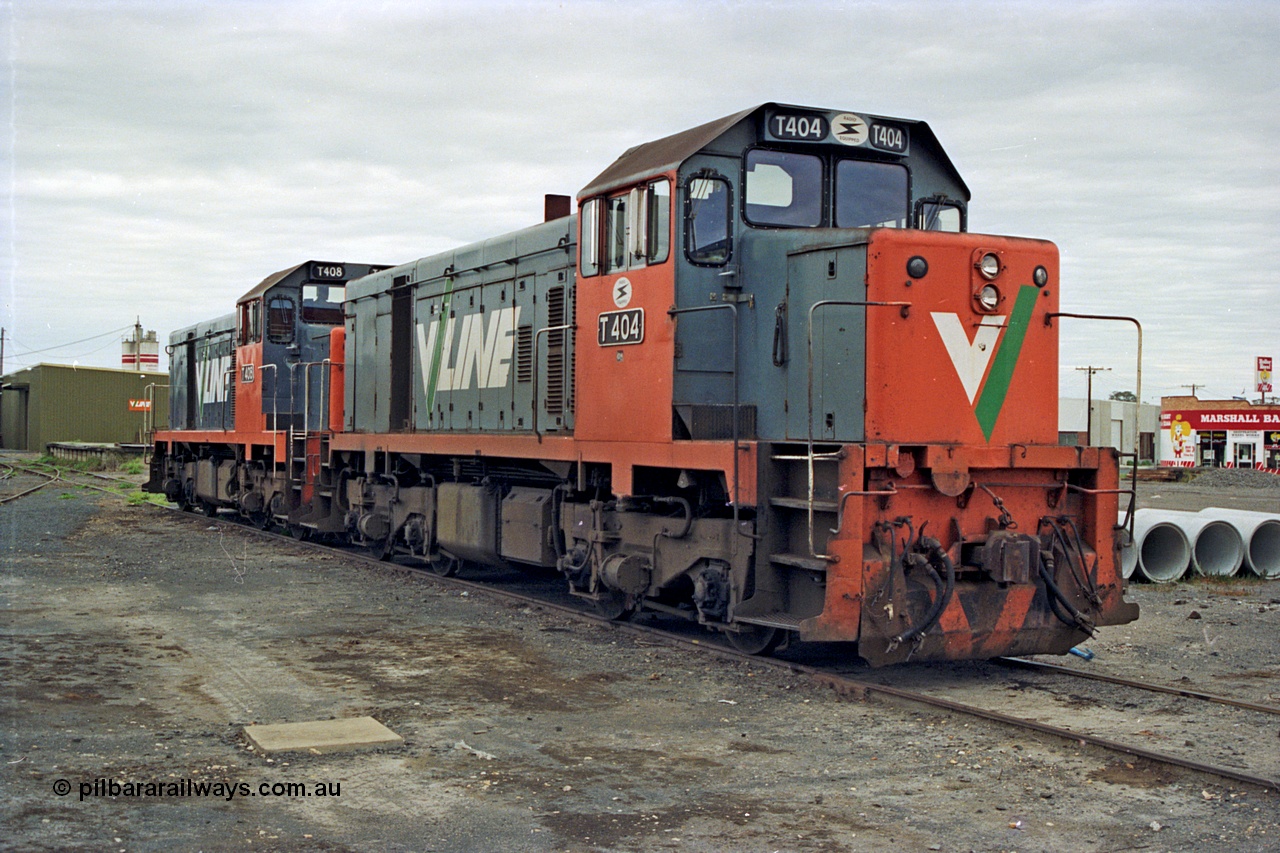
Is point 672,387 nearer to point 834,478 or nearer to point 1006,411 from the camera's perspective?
point 834,478

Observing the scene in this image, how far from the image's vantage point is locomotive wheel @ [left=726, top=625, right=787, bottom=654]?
834cm

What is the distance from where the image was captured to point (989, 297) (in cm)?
789

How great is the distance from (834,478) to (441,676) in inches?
113

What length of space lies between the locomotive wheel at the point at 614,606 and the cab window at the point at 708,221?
9.65 ft

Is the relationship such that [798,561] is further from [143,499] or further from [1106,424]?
[1106,424]

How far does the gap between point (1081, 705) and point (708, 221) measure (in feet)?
13.1

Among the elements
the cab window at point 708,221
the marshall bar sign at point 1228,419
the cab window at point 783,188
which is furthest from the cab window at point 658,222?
the marshall bar sign at point 1228,419

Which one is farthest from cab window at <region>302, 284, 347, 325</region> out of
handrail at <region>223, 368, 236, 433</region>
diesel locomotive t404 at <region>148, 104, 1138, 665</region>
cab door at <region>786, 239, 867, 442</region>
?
cab door at <region>786, 239, 867, 442</region>

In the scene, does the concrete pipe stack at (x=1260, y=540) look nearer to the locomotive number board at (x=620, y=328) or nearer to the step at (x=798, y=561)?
the step at (x=798, y=561)

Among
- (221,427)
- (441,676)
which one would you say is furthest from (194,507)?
(441,676)

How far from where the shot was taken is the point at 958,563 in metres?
7.62

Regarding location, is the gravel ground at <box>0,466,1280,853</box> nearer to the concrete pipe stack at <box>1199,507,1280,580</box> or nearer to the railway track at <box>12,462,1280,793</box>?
the railway track at <box>12,462,1280,793</box>

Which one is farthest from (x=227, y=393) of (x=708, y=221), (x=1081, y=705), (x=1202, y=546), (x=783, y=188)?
(x=1081, y=705)

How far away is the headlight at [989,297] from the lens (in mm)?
7852
